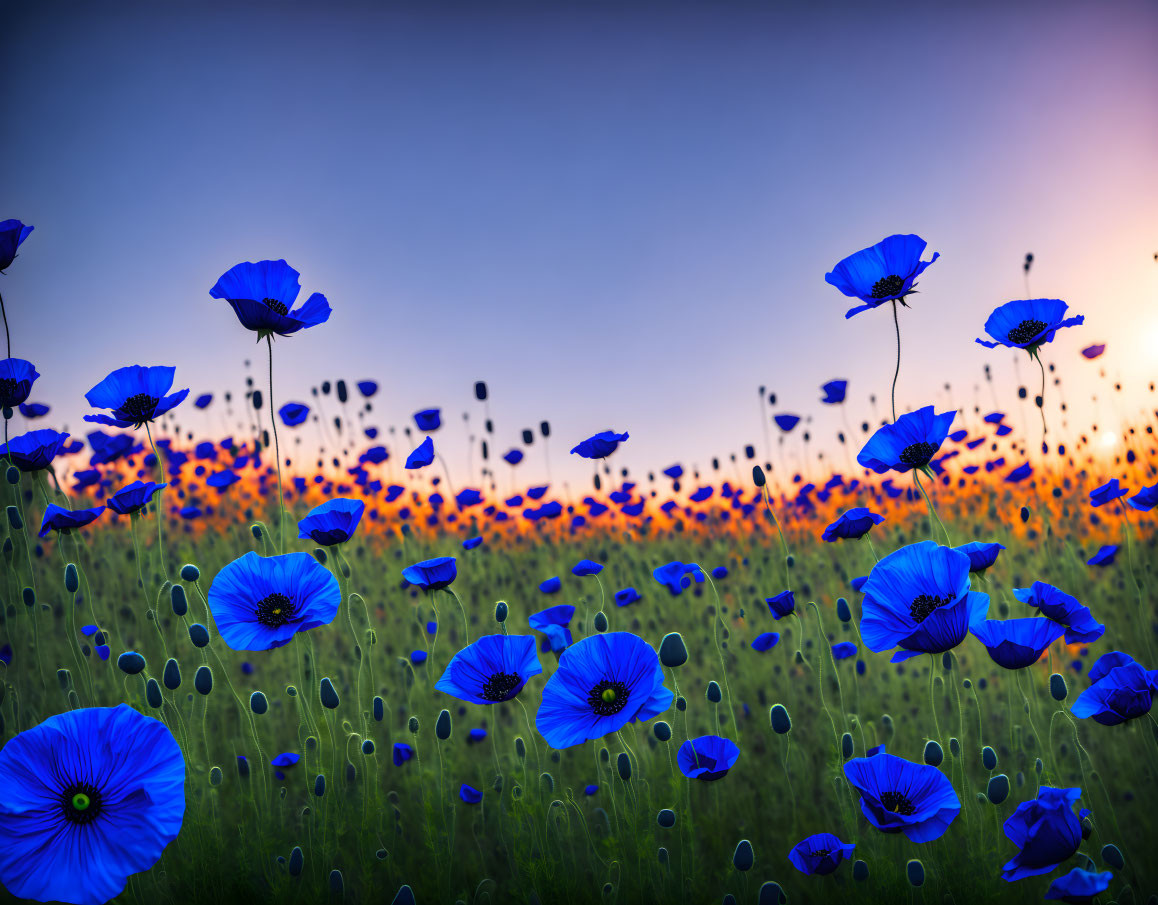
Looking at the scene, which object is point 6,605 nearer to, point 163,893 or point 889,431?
point 163,893

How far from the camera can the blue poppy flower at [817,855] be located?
54.7 inches

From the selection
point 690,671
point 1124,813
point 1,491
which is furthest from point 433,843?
point 1,491

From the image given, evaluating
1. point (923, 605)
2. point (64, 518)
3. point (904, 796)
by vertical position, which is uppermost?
point (64, 518)

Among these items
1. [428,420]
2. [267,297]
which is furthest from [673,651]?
[428,420]

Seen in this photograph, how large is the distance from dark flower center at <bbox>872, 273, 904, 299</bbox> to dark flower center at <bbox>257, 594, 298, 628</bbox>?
184 cm

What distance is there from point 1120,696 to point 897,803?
0.58 meters

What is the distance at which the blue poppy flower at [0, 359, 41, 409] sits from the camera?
185cm

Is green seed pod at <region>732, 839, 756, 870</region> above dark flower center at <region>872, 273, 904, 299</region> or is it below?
below

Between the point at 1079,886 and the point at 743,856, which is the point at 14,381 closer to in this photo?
the point at 743,856

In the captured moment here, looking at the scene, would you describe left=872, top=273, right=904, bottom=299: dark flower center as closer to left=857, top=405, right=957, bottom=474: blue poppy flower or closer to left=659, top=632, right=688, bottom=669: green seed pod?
left=857, top=405, right=957, bottom=474: blue poppy flower

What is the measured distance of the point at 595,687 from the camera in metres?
1.40

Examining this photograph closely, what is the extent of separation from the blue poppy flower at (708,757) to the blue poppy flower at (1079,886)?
0.65m

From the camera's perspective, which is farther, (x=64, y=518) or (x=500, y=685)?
(x=64, y=518)

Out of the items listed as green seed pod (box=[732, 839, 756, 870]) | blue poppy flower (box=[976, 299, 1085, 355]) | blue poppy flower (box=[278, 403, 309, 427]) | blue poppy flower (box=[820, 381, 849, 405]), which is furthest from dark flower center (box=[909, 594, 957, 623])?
blue poppy flower (box=[278, 403, 309, 427])
